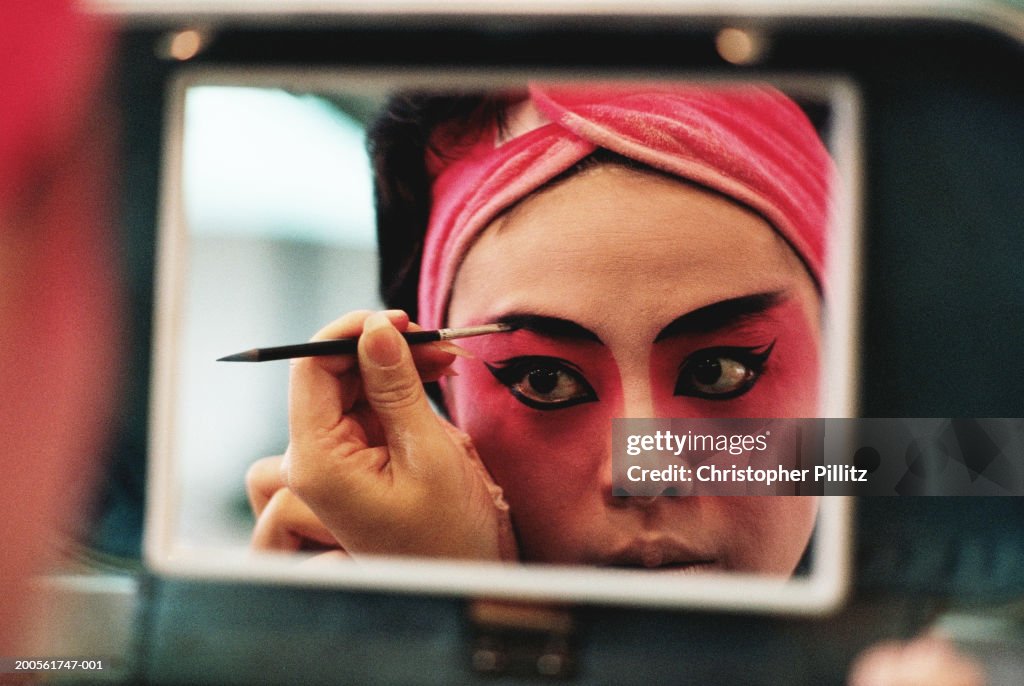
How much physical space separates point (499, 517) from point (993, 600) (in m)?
0.53

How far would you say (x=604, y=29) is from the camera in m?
0.86

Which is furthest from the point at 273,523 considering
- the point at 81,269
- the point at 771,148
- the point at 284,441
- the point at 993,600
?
the point at 993,600

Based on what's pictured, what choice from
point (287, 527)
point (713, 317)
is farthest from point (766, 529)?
point (287, 527)

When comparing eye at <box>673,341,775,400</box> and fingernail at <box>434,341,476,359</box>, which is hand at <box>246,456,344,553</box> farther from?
eye at <box>673,341,775,400</box>

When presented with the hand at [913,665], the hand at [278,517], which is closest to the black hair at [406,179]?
the hand at [278,517]

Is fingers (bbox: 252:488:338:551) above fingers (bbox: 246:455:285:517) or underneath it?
underneath

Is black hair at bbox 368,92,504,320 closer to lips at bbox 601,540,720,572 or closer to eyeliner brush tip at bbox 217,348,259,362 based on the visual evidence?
eyeliner brush tip at bbox 217,348,259,362

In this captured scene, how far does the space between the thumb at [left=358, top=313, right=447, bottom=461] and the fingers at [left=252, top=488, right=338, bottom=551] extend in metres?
0.14

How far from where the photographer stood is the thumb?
0.69 m

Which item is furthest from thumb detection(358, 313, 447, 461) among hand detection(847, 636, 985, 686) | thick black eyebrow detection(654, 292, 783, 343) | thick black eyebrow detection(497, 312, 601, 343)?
hand detection(847, 636, 985, 686)

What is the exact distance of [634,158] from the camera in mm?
754

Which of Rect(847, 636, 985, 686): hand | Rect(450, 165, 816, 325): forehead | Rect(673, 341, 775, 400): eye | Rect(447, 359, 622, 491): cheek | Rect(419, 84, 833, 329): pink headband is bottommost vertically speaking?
Rect(847, 636, 985, 686): hand

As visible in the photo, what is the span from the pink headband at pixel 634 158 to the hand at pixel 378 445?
0.20 feet

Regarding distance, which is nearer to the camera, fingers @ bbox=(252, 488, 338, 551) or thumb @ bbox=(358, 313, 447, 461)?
thumb @ bbox=(358, 313, 447, 461)
